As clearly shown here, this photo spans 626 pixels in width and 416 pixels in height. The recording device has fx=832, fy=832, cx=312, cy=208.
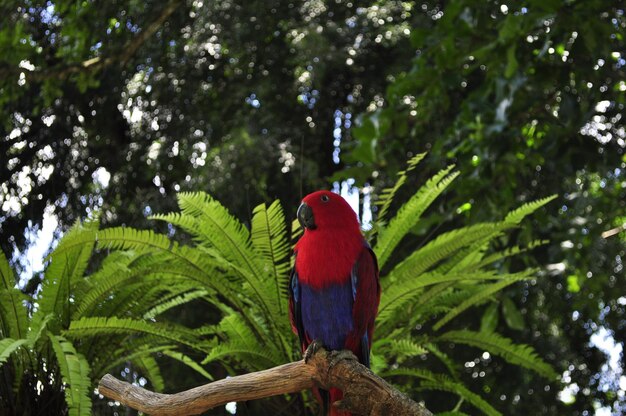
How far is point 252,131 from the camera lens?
3.47m

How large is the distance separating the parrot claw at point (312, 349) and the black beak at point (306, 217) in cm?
21

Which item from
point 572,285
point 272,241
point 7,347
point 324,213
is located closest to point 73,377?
point 7,347

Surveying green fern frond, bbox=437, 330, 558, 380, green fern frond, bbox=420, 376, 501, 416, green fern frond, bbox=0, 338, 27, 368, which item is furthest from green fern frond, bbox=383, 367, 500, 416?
green fern frond, bbox=0, 338, 27, 368

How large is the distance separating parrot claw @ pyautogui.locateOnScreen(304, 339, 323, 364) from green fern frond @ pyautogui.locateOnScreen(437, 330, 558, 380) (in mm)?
730

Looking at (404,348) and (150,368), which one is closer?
(404,348)

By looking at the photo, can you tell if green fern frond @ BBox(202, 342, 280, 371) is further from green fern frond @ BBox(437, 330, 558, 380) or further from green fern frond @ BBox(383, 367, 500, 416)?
green fern frond @ BBox(437, 330, 558, 380)

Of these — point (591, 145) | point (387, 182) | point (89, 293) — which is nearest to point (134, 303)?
point (89, 293)

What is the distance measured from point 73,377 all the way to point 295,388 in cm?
58

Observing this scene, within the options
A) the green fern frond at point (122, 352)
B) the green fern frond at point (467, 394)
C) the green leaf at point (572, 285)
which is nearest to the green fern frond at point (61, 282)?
the green fern frond at point (122, 352)

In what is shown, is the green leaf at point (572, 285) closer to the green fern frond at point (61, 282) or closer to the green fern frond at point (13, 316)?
the green fern frond at point (61, 282)

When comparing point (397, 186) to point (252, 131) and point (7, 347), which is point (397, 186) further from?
point (252, 131)

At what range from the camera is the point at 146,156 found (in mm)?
3762

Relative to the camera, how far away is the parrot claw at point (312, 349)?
1430mm

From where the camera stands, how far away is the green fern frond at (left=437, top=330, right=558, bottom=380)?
6.76ft
